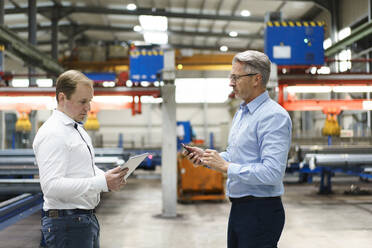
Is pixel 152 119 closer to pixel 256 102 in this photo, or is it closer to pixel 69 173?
pixel 256 102

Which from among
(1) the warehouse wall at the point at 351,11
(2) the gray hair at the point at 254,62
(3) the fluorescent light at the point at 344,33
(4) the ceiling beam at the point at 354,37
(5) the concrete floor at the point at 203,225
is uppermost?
(1) the warehouse wall at the point at 351,11

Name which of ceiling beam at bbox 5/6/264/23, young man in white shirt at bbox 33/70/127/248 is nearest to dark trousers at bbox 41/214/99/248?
young man in white shirt at bbox 33/70/127/248

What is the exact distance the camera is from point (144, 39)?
20.7 m

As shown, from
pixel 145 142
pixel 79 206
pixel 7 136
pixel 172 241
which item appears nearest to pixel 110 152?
pixel 172 241

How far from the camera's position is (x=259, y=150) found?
1.88 m

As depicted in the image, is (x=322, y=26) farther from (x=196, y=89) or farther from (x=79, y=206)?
(x=196, y=89)

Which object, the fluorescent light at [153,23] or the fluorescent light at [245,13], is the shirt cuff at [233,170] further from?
the fluorescent light at [153,23]

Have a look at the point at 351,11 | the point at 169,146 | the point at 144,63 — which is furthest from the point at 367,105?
the point at 351,11

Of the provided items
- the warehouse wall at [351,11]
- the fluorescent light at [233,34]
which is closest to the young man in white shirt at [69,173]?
the warehouse wall at [351,11]

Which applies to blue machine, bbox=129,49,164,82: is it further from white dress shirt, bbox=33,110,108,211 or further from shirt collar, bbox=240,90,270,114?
white dress shirt, bbox=33,110,108,211

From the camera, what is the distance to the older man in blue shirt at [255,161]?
177cm

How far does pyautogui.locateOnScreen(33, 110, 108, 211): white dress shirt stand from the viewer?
5.43 ft

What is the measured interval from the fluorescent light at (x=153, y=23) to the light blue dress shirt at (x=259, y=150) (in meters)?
15.4

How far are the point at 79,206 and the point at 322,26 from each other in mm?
6725
